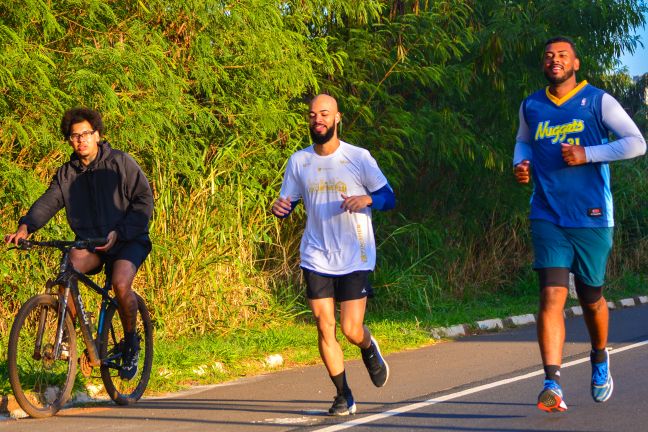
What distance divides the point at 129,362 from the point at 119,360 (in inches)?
3.9

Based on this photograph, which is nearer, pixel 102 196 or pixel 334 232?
pixel 334 232

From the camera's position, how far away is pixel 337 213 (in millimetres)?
8031

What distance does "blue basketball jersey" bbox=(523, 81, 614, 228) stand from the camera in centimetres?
760

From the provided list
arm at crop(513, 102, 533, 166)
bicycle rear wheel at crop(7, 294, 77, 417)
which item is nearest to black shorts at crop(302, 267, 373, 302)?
arm at crop(513, 102, 533, 166)

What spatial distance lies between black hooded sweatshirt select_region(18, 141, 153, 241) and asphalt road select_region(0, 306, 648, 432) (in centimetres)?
133

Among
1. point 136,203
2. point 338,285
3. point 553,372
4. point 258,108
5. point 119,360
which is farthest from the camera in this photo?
point 258,108

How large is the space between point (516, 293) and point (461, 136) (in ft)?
13.6

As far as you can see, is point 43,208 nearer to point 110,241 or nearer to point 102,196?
point 102,196

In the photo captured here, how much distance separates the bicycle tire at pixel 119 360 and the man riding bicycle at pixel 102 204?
0.10 meters

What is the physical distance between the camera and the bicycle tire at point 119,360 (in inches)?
347

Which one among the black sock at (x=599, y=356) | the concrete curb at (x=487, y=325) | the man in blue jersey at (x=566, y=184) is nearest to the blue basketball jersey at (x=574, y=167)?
the man in blue jersey at (x=566, y=184)

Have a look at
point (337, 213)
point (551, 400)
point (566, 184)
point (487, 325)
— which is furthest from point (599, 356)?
point (487, 325)

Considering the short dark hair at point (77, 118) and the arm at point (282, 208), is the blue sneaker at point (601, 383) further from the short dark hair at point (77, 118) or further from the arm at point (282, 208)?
the short dark hair at point (77, 118)

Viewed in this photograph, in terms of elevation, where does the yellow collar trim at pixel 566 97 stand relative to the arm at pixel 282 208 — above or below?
above
